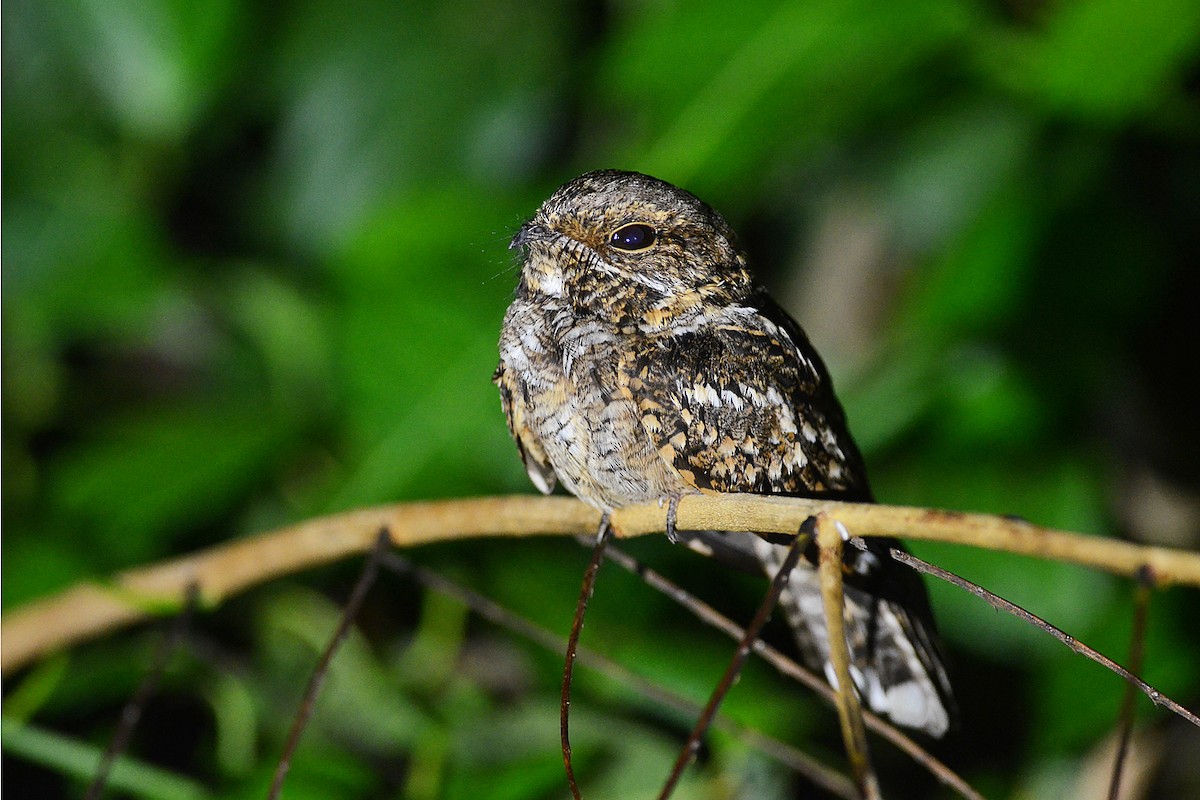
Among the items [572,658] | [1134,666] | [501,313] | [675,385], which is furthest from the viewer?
[501,313]

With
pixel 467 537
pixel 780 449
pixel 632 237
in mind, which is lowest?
pixel 467 537

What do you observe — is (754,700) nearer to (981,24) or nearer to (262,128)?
(981,24)

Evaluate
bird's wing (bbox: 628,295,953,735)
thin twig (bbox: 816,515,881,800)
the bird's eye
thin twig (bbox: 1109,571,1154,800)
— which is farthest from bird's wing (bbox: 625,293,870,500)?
thin twig (bbox: 1109,571,1154,800)

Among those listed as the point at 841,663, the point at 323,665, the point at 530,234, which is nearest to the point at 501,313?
the point at 530,234

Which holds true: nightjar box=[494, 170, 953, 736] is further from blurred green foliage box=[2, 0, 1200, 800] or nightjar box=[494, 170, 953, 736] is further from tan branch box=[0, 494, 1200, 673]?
blurred green foliage box=[2, 0, 1200, 800]

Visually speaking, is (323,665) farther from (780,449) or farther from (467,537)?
(780,449)

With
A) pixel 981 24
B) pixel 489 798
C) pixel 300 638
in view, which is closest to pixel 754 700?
pixel 489 798

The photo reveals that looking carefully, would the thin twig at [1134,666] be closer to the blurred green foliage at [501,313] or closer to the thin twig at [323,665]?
the thin twig at [323,665]
